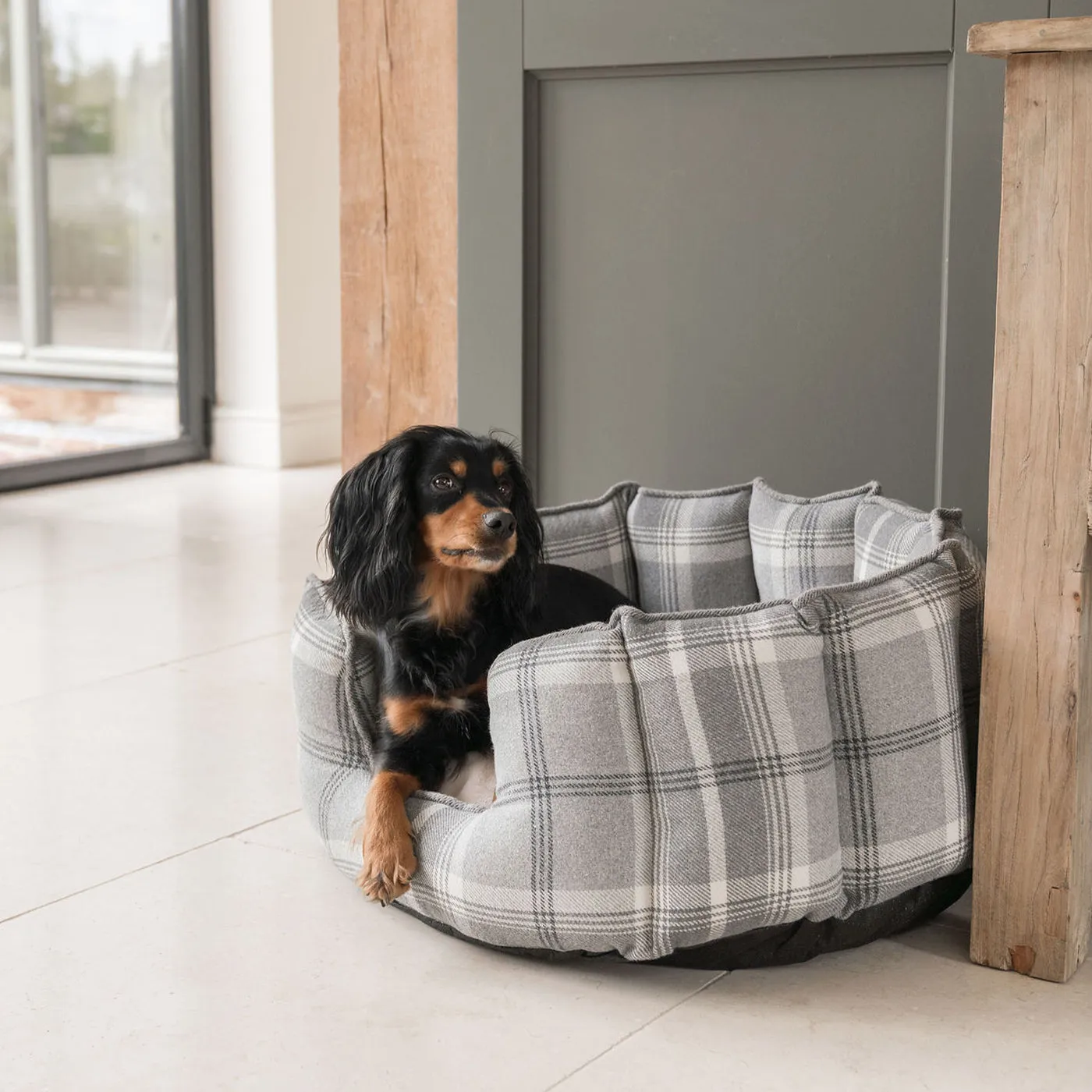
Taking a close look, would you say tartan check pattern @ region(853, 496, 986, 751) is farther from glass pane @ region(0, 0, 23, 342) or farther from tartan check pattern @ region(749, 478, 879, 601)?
glass pane @ region(0, 0, 23, 342)

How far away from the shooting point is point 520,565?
201cm

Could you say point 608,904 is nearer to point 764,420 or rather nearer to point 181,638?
point 764,420

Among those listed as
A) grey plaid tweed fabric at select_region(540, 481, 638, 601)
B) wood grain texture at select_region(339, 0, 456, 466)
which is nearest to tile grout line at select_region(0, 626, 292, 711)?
wood grain texture at select_region(339, 0, 456, 466)

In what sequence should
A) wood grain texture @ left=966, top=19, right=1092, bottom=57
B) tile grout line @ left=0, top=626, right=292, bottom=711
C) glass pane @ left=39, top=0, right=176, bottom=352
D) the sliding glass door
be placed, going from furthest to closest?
glass pane @ left=39, top=0, right=176, bottom=352, the sliding glass door, tile grout line @ left=0, top=626, right=292, bottom=711, wood grain texture @ left=966, top=19, right=1092, bottom=57

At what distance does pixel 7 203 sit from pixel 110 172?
46 centimetres

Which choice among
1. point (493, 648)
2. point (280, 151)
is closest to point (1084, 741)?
point (493, 648)

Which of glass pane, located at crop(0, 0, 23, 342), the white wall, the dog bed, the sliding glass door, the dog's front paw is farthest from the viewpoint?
the white wall

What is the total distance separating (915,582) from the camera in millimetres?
1780

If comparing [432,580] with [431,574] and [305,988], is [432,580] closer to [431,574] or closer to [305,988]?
[431,574]

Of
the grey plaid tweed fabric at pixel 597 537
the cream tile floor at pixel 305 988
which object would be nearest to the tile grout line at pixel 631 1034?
the cream tile floor at pixel 305 988

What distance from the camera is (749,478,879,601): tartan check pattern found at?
7.50ft

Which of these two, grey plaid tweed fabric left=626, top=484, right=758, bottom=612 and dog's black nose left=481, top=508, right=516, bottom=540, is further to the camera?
grey plaid tweed fabric left=626, top=484, right=758, bottom=612

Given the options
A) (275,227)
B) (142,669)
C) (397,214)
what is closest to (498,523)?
(397,214)

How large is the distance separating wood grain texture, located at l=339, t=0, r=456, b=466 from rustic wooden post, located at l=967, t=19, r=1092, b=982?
1.50 meters
